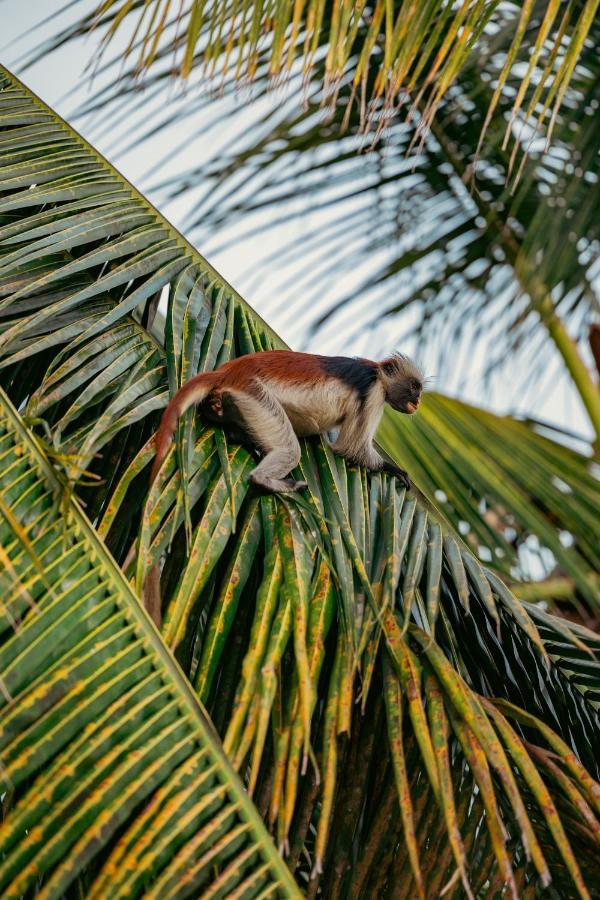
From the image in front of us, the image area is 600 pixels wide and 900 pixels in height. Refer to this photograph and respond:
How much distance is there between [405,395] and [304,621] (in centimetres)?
179

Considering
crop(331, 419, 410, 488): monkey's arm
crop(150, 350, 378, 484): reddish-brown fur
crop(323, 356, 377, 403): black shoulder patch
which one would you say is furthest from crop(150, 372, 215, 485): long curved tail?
crop(323, 356, 377, 403): black shoulder patch

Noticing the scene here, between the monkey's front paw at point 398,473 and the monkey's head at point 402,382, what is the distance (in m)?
A: 0.62

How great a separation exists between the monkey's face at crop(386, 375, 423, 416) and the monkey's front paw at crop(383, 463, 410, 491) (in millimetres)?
620

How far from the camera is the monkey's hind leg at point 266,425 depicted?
2826 mm

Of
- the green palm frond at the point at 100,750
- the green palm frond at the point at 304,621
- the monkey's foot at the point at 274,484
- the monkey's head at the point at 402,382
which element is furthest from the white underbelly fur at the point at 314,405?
the green palm frond at the point at 100,750

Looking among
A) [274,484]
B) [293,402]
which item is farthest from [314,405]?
[274,484]

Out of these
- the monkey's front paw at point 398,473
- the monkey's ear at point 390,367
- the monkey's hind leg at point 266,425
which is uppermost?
the monkey's hind leg at point 266,425

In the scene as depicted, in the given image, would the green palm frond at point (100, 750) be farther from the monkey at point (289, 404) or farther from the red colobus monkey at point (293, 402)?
the red colobus monkey at point (293, 402)

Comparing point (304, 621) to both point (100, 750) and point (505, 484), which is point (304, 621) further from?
point (505, 484)

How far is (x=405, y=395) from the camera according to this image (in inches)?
150

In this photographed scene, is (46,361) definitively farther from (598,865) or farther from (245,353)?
(598,865)

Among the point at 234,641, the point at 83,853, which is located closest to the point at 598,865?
the point at 234,641

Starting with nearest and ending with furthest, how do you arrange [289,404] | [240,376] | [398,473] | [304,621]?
[304,621] → [240,376] → [398,473] → [289,404]

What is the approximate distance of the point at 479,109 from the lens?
5172 mm
